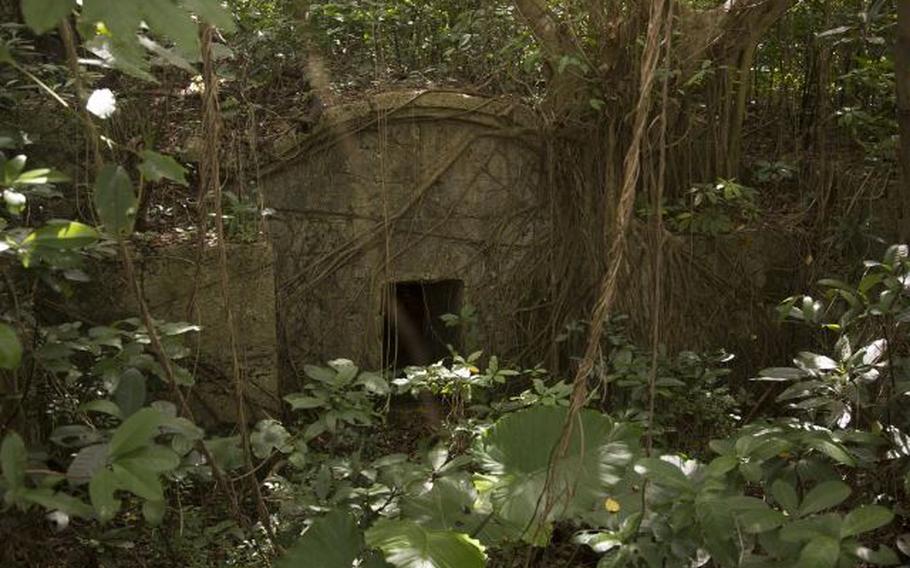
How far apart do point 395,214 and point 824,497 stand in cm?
467

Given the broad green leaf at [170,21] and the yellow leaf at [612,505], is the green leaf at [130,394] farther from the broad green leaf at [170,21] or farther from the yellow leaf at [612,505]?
the yellow leaf at [612,505]

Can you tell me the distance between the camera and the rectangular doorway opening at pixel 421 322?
7668 mm

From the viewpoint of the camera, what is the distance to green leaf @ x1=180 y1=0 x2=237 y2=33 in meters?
2.22

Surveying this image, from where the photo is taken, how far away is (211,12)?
2.23 meters

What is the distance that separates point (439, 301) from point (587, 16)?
2.32 metres

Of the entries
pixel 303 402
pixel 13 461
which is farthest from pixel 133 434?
pixel 303 402

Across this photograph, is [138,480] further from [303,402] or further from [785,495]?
[785,495]

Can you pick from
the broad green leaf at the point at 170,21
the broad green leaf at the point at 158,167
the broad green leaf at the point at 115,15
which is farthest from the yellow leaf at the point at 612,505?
the broad green leaf at the point at 115,15

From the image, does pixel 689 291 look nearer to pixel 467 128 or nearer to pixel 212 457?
pixel 467 128

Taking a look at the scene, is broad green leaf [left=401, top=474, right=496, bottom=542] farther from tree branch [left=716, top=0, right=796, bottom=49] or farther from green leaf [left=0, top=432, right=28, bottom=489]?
tree branch [left=716, top=0, right=796, bottom=49]

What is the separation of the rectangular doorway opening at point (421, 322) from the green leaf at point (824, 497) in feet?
15.4

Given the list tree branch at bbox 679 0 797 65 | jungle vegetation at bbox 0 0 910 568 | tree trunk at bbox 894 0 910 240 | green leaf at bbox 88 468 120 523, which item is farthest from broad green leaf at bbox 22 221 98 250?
tree branch at bbox 679 0 797 65

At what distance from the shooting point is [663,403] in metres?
6.05

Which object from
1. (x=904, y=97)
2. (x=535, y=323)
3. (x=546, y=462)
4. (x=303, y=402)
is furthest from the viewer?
(x=535, y=323)
